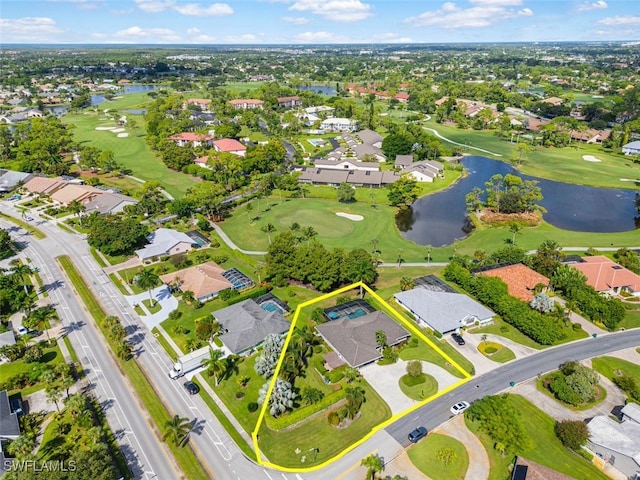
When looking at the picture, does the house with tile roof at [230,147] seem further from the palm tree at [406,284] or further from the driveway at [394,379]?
the driveway at [394,379]

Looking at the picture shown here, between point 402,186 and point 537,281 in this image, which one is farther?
point 402,186

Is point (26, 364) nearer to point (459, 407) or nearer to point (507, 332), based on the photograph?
point (459, 407)

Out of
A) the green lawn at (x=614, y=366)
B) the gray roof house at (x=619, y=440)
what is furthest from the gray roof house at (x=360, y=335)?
the green lawn at (x=614, y=366)

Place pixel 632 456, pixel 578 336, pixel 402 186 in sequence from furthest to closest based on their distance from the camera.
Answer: pixel 402 186 < pixel 578 336 < pixel 632 456

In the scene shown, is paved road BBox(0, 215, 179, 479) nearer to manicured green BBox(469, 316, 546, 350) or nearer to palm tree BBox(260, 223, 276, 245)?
palm tree BBox(260, 223, 276, 245)

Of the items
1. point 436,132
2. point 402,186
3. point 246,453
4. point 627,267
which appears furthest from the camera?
point 436,132

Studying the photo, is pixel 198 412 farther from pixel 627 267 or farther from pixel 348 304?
pixel 627 267

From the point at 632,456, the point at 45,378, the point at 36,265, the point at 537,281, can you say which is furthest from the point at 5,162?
the point at 632,456
